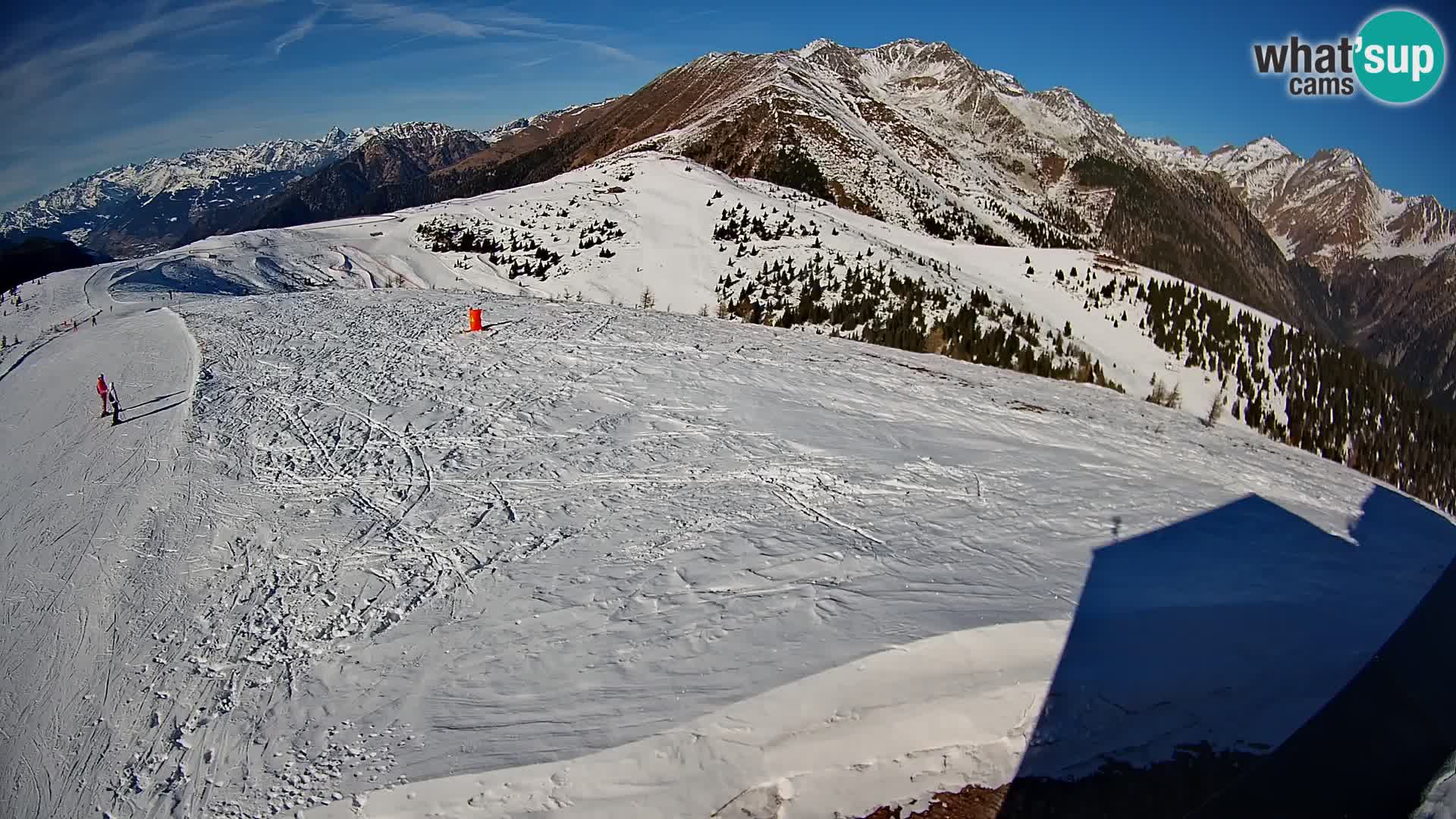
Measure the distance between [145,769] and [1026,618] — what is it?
8638 mm

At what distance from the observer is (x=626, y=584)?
28.5 feet

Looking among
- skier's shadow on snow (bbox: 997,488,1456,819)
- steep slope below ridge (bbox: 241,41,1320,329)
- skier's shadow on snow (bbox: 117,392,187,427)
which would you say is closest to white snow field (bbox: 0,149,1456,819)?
skier's shadow on snow (bbox: 997,488,1456,819)

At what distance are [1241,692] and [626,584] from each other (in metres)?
6.76

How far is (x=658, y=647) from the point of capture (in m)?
7.48

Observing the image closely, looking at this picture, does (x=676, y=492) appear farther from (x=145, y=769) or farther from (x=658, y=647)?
(x=145, y=769)

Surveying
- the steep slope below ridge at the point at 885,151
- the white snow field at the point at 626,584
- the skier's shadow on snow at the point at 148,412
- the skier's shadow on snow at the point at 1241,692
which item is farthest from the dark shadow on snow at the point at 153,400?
the steep slope below ridge at the point at 885,151

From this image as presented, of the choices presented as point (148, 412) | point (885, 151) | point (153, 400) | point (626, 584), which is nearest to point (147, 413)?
point (148, 412)

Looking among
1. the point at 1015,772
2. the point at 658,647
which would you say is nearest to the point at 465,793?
the point at 658,647

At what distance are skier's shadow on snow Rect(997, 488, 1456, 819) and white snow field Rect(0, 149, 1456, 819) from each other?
54 mm

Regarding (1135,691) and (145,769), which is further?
(1135,691)

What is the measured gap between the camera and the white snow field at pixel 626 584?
6.28m

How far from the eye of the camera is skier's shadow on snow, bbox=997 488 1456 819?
6.14 meters

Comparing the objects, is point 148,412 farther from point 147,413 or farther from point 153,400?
point 153,400

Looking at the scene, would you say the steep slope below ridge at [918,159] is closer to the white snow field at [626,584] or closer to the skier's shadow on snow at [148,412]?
the white snow field at [626,584]
